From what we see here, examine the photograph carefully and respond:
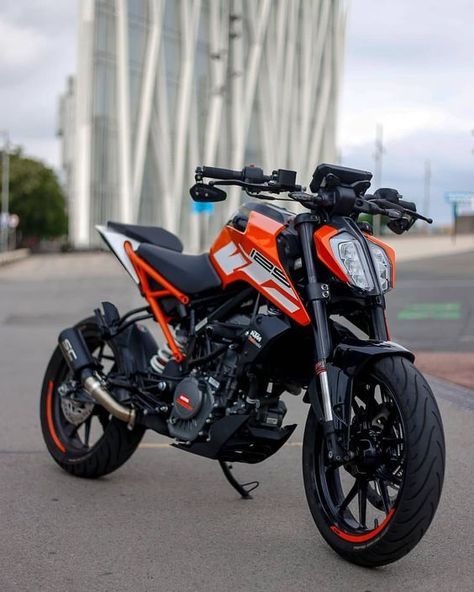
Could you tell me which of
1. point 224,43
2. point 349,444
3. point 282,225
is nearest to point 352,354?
point 349,444

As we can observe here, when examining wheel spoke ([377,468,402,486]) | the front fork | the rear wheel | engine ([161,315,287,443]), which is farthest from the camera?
the rear wheel

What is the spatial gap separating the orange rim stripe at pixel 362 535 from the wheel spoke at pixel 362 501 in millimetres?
71

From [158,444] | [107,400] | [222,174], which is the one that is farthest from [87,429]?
[222,174]

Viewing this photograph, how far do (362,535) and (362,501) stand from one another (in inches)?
6.1

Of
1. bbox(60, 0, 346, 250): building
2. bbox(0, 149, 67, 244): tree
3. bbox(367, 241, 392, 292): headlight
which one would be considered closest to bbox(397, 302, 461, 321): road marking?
bbox(367, 241, 392, 292): headlight

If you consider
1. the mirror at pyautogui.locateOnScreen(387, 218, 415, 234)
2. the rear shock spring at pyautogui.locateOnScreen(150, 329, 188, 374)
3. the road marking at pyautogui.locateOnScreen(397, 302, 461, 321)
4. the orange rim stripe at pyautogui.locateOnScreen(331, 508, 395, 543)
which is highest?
the mirror at pyautogui.locateOnScreen(387, 218, 415, 234)

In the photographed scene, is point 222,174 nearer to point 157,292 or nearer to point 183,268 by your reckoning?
point 183,268

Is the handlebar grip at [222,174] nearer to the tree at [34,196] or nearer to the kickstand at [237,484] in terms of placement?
the kickstand at [237,484]

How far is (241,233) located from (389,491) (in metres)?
1.34

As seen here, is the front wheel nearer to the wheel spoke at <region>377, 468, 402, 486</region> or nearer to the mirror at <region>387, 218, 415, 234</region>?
the wheel spoke at <region>377, 468, 402, 486</region>

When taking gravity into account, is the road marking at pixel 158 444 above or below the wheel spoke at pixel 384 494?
below

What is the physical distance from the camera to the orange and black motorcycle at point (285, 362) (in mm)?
3691

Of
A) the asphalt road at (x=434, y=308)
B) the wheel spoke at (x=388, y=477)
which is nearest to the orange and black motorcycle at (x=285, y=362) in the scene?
the wheel spoke at (x=388, y=477)

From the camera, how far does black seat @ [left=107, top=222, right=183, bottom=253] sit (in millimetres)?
5230
